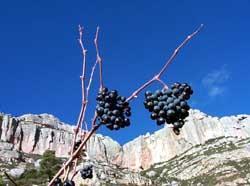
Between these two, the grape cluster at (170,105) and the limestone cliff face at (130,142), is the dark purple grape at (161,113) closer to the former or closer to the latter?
the grape cluster at (170,105)

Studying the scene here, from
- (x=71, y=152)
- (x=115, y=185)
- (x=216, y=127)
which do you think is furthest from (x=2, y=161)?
(x=71, y=152)

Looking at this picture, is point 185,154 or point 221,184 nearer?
point 221,184

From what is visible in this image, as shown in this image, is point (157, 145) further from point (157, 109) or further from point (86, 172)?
point (157, 109)

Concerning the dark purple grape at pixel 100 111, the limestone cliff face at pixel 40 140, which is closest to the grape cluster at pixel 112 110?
the dark purple grape at pixel 100 111

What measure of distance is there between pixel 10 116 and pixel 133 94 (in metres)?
125

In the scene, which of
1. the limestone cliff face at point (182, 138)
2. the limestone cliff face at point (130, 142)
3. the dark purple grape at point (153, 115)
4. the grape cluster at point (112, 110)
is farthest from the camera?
the limestone cliff face at point (182, 138)

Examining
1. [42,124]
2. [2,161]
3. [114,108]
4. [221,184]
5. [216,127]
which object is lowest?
[114,108]

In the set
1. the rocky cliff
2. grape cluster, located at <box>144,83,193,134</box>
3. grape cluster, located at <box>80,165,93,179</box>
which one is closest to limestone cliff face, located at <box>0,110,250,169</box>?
the rocky cliff

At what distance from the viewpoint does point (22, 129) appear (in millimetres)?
121062

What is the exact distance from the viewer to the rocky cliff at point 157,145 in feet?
313

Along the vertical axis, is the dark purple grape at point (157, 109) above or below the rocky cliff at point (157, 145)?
below

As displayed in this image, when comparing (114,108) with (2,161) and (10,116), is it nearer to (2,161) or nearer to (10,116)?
(2,161)

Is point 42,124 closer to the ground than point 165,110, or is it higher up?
higher up

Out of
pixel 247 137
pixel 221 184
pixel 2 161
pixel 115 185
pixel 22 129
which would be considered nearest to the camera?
pixel 115 185
